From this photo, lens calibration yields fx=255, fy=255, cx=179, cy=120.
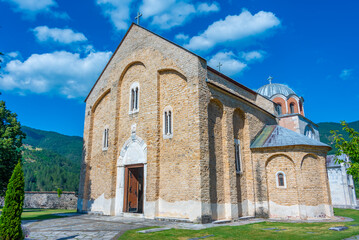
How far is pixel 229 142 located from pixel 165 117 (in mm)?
3784

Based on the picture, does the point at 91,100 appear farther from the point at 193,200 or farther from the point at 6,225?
the point at 6,225

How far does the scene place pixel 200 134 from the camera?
12148 millimetres

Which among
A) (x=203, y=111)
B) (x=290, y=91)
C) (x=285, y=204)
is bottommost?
(x=285, y=204)

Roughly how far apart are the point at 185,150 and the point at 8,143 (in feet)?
29.2

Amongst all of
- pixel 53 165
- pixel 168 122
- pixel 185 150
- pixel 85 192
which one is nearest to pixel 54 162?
pixel 53 165

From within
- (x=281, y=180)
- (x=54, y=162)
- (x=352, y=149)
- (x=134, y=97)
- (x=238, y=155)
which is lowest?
(x=281, y=180)

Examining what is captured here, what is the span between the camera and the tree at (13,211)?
6793 mm

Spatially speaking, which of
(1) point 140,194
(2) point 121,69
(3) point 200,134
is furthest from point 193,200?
(2) point 121,69

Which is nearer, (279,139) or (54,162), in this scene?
(279,139)

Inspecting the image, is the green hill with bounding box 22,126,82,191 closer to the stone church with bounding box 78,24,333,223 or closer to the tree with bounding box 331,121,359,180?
the stone church with bounding box 78,24,333,223

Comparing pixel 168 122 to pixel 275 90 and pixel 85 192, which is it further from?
Answer: pixel 275 90

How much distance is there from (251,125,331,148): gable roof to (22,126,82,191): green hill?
149 feet

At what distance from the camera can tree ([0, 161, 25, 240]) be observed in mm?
6793

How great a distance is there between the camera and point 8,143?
12.8 m
